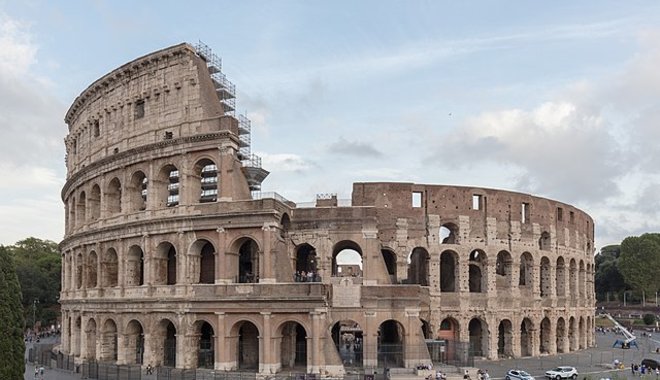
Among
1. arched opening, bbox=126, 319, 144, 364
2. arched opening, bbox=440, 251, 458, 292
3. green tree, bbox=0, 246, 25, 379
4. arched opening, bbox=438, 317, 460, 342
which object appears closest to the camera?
green tree, bbox=0, 246, 25, 379

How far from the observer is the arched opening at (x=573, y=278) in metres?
47.4

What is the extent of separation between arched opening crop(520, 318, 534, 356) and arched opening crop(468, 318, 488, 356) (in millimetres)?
3554

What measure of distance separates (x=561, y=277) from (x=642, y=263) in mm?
40579

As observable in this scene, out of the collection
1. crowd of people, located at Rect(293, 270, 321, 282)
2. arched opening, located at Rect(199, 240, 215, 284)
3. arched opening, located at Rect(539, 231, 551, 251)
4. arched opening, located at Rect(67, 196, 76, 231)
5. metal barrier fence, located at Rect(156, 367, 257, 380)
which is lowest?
metal barrier fence, located at Rect(156, 367, 257, 380)

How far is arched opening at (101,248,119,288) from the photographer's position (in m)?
37.6

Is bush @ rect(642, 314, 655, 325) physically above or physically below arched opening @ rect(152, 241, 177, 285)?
below

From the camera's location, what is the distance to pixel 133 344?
3572cm

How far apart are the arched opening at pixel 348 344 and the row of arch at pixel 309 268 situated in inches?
141

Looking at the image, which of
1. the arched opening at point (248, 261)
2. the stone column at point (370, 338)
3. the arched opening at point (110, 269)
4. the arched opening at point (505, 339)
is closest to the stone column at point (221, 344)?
the arched opening at point (248, 261)

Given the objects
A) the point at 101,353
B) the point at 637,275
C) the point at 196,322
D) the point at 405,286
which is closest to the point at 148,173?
the point at 196,322

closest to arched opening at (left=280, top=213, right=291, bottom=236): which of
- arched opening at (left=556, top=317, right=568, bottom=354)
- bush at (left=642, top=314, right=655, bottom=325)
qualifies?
arched opening at (left=556, top=317, right=568, bottom=354)

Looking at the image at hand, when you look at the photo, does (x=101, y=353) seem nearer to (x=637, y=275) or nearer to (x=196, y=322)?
(x=196, y=322)

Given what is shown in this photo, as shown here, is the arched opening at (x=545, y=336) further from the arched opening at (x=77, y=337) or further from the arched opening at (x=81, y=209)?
the arched opening at (x=81, y=209)

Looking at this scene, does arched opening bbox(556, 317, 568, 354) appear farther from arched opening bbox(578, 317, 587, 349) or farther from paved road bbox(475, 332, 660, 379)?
arched opening bbox(578, 317, 587, 349)
